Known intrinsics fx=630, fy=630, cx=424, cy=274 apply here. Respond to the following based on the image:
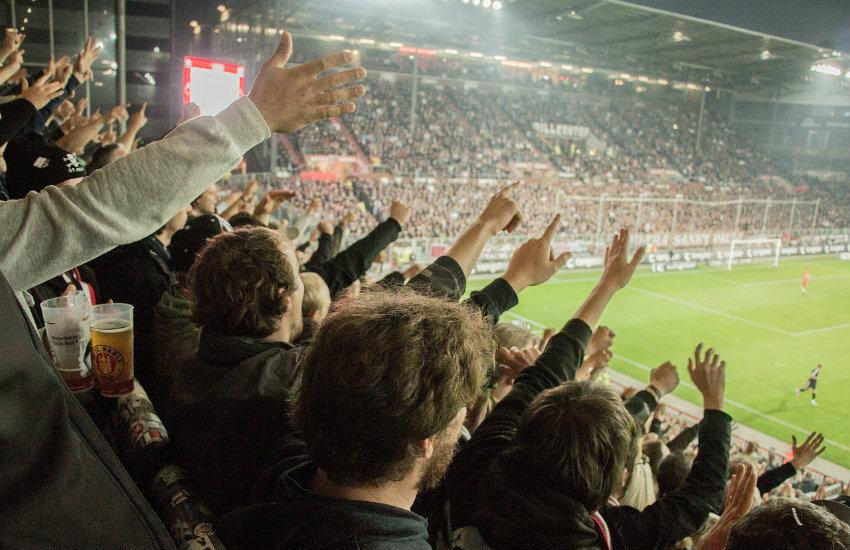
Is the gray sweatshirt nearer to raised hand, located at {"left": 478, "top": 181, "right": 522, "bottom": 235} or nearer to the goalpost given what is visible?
raised hand, located at {"left": 478, "top": 181, "right": 522, "bottom": 235}

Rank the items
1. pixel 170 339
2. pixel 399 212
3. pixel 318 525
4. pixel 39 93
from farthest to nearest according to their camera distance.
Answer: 1. pixel 399 212
2. pixel 39 93
3. pixel 170 339
4. pixel 318 525

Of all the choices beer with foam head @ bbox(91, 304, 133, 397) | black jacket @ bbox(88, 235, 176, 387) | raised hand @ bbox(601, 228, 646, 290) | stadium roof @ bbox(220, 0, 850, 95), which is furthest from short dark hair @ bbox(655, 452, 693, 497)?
stadium roof @ bbox(220, 0, 850, 95)

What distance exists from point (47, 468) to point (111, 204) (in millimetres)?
607

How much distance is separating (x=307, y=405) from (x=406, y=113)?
41210mm

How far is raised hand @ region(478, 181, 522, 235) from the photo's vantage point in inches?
108

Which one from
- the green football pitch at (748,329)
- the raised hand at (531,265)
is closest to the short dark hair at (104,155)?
the raised hand at (531,265)

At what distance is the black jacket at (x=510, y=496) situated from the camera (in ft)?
5.66

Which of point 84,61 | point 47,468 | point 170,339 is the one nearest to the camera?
point 47,468

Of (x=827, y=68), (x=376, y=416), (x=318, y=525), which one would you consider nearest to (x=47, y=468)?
(x=318, y=525)

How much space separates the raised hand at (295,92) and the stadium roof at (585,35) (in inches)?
1178

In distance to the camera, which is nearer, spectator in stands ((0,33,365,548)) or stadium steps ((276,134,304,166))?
spectator in stands ((0,33,365,548))

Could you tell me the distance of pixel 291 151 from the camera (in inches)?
1332

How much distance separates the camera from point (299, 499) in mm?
1338

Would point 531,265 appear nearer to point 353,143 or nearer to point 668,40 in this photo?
point 353,143
